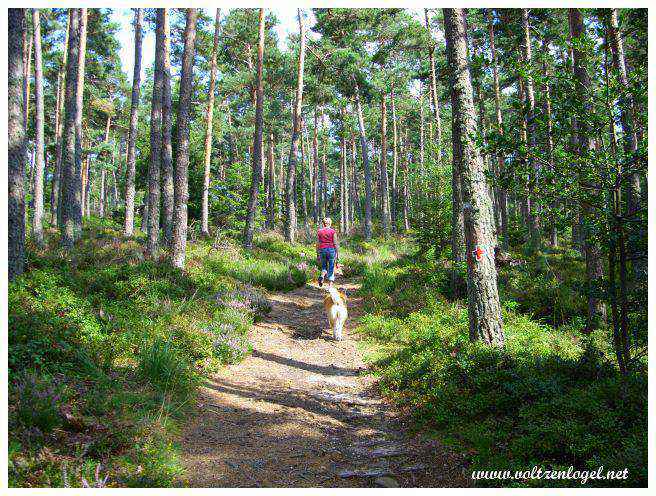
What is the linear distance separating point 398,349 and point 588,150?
446cm

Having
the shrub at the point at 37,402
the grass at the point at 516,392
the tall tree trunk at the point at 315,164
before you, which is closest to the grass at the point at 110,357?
the shrub at the point at 37,402

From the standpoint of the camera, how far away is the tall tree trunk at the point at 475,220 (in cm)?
627

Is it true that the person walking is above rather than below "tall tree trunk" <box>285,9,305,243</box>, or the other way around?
below

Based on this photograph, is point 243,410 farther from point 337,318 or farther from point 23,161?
point 23,161

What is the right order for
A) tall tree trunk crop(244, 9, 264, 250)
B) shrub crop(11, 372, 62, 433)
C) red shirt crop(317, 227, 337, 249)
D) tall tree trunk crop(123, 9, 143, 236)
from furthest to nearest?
tall tree trunk crop(123, 9, 143, 236), tall tree trunk crop(244, 9, 264, 250), red shirt crop(317, 227, 337, 249), shrub crop(11, 372, 62, 433)

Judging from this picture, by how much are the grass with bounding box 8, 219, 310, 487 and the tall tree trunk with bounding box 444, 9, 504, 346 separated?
4007mm

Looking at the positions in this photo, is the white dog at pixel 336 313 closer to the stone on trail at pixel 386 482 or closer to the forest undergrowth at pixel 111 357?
the forest undergrowth at pixel 111 357

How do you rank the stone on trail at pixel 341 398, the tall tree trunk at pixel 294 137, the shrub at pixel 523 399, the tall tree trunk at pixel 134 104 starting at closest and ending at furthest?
the shrub at pixel 523 399 → the stone on trail at pixel 341 398 → the tall tree trunk at pixel 134 104 → the tall tree trunk at pixel 294 137

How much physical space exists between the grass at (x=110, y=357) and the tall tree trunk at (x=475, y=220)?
13.1ft

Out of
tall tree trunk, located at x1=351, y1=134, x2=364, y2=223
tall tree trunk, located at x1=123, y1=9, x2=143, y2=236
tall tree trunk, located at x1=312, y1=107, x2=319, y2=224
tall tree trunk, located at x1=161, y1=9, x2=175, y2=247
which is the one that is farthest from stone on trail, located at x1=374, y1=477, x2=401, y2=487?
tall tree trunk, located at x1=351, y1=134, x2=364, y2=223

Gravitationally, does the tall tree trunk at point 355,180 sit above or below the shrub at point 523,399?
above

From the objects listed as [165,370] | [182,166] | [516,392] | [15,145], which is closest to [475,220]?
[516,392]

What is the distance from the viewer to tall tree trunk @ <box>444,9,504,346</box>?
6270 millimetres

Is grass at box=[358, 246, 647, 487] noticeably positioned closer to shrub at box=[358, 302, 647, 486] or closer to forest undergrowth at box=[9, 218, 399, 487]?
A: shrub at box=[358, 302, 647, 486]
